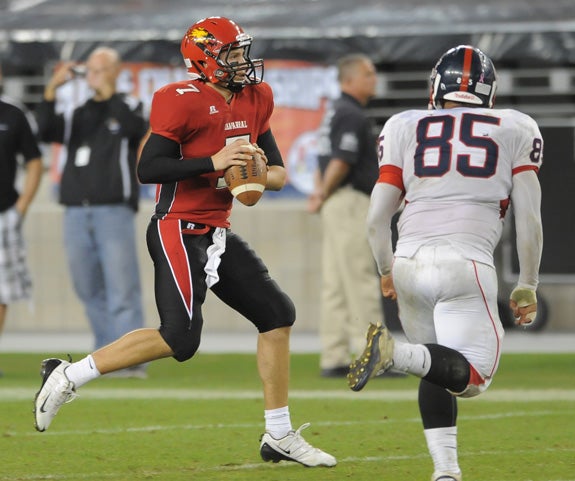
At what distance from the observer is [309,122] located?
551 inches

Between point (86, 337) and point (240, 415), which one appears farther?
point (86, 337)

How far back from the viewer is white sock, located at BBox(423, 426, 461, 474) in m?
5.57

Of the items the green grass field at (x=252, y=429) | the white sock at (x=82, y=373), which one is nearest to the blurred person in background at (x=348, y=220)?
the green grass field at (x=252, y=429)

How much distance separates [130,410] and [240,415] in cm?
67

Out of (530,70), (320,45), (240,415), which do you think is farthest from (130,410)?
(530,70)

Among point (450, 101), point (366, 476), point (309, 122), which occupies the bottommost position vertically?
point (366, 476)

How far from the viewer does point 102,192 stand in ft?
33.5

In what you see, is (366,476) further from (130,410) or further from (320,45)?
(320,45)

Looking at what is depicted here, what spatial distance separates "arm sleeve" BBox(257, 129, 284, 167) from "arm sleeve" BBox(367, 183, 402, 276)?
1.00m

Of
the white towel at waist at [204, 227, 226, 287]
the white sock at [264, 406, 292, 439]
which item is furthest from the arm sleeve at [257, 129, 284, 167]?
the white sock at [264, 406, 292, 439]

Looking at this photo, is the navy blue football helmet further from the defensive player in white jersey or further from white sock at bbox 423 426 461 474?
white sock at bbox 423 426 461 474

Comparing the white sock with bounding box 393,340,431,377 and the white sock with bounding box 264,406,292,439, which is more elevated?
the white sock with bounding box 393,340,431,377

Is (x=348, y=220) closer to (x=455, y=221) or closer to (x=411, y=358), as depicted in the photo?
(x=455, y=221)

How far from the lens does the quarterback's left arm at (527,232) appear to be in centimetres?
560
